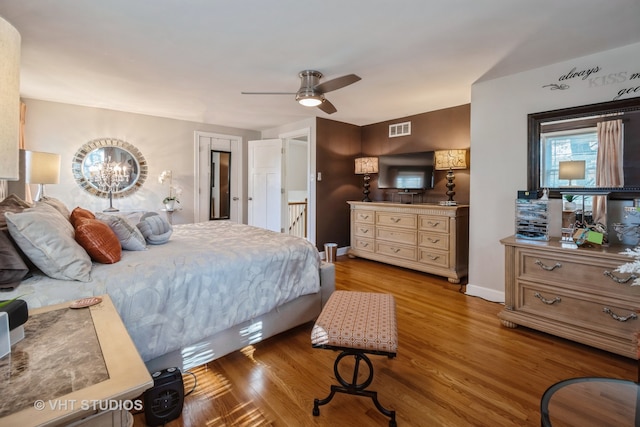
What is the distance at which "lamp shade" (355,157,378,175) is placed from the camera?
16.2 ft

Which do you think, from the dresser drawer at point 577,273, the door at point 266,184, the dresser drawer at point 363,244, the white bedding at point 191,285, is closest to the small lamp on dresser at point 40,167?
the white bedding at point 191,285

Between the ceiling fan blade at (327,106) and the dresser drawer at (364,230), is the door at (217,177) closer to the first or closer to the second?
the dresser drawer at (364,230)

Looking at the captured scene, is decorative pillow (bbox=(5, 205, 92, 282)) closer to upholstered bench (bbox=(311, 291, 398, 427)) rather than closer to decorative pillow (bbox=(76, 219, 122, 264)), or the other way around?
decorative pillow (bbox=(76, 219, 122, 264))

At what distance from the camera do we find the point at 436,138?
4469mm

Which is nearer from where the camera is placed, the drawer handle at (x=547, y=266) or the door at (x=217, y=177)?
the drawer handle at (x=547, y=266)

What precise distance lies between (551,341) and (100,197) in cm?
554

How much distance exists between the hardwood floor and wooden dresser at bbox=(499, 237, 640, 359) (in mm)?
126

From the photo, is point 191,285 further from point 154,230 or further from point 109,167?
point 109,167

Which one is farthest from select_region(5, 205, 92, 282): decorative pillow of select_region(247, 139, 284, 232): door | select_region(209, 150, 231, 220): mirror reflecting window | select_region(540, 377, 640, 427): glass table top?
select_region(209, 150, 231, 220): mirror reflecting window

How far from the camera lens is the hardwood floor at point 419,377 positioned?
158 cm

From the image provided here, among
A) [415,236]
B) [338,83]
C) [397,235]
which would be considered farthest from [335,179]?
[338,83]

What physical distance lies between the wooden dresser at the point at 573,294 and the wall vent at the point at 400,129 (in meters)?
2.71

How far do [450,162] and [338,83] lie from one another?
2163mm

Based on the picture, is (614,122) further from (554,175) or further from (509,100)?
(509,100)
